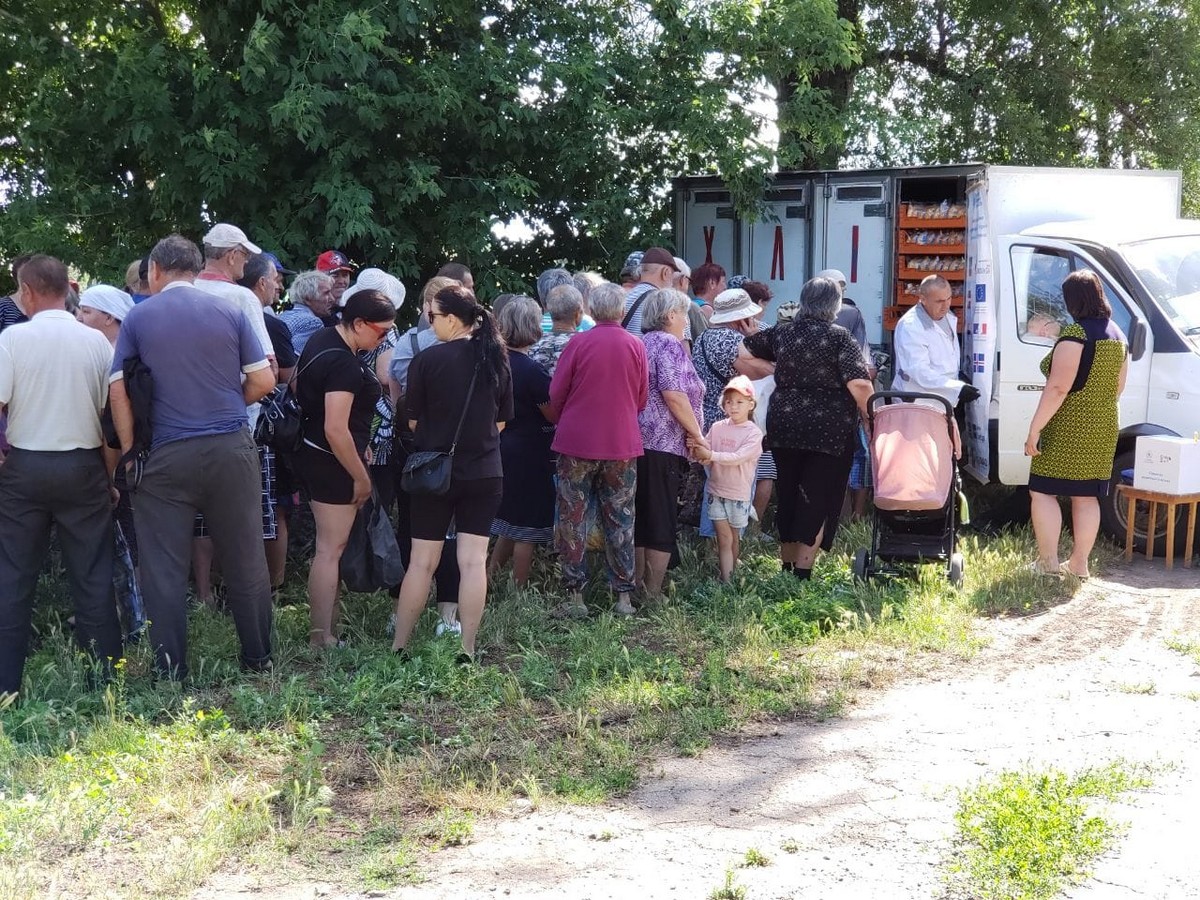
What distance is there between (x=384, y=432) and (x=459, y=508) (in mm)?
977

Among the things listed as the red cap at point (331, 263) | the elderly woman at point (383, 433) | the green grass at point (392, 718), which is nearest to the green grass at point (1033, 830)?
the green grass at point (392, 718)

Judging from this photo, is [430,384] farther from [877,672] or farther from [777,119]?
[777,119]

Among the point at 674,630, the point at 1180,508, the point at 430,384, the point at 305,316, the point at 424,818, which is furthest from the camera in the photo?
the point at 1180,508

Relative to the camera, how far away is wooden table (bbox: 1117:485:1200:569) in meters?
8.50

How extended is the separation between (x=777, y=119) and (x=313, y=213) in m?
4.32

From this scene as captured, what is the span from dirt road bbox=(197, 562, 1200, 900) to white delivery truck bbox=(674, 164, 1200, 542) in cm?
272

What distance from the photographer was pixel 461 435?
6.05 metres

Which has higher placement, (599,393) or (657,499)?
(599,393)

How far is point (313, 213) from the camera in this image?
967 cm

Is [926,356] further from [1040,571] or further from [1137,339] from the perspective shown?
[1040,571]

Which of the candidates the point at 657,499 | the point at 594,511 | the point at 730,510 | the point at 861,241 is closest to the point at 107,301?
the point at 594,511

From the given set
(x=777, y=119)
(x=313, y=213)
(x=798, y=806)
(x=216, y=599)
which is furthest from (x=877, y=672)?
(x=777, y=119)

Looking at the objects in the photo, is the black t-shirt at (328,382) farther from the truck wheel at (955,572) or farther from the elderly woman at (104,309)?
the truck wheel at (955,572)

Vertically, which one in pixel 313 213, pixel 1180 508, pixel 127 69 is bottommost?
pixel 1180 508
